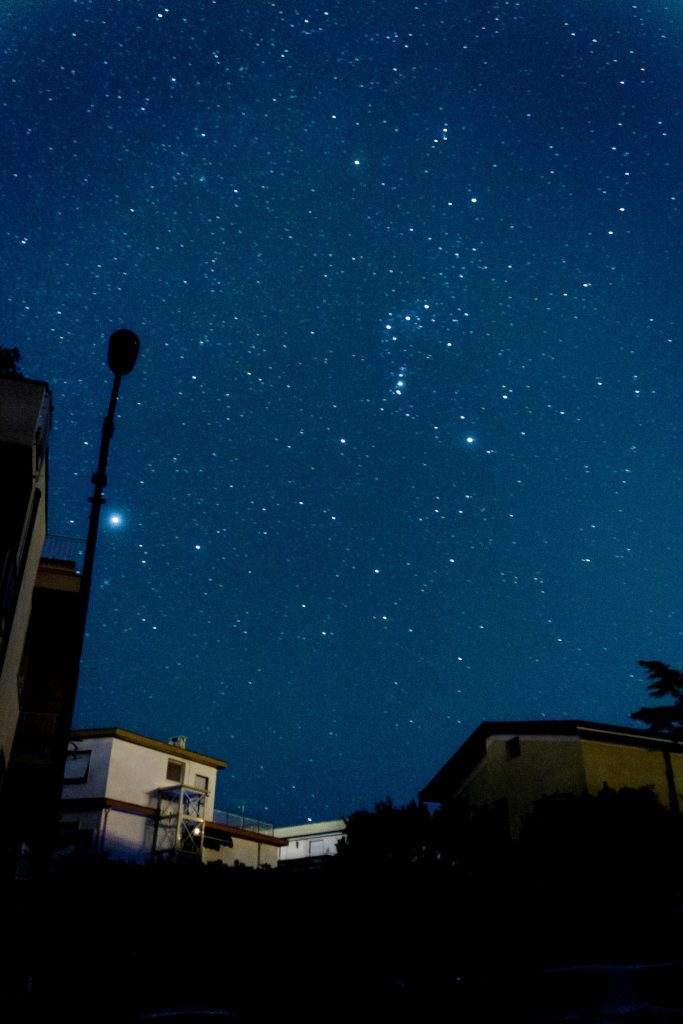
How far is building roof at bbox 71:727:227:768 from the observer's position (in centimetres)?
3678

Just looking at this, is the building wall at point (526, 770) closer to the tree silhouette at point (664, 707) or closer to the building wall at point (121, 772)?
the tree silhouette at point (664, 707)

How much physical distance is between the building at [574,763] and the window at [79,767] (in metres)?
18.5

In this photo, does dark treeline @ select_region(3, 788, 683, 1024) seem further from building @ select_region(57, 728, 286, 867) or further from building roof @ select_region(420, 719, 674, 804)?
building @ select_region(57, 728, 286, 867)

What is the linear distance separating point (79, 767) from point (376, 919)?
21.5 m

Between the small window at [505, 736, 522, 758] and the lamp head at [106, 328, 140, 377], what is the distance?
933 inches

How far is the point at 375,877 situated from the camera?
20.5 metres

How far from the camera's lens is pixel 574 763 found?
26.0m

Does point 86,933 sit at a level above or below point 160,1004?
above

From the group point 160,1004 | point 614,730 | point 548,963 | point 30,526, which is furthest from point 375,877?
point 30,526

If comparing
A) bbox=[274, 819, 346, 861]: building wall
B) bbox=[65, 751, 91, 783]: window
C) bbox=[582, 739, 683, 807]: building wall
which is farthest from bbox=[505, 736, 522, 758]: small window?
bbox=[274, 819, 346, 861]: building wall

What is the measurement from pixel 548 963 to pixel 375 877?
484 centimetres

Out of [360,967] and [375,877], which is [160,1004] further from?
[375,877]

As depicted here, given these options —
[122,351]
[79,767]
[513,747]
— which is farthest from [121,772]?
[122,351]

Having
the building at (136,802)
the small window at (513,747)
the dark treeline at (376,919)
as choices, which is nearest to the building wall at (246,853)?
the building at (136,802)
